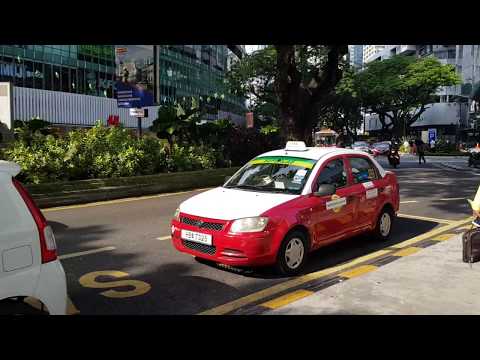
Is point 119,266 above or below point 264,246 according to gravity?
below

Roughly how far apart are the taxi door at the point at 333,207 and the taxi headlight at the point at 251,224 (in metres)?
0.85

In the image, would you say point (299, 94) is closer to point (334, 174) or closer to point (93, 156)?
point (93, 156)

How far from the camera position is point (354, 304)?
15.9 feet

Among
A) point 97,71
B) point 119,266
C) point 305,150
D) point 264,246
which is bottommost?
point 119,266

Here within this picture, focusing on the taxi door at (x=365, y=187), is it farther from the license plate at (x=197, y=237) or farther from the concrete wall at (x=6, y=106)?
the concrete wall at (x=6, y=106)

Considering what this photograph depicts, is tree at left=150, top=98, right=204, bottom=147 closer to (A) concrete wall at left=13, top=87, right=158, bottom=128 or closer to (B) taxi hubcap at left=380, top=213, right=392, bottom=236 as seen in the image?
(B) taxi hubcap at left=380, top=213, right=392, bottom=236

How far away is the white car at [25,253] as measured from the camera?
114 inches

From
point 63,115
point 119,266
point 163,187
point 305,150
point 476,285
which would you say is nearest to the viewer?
point 476,285

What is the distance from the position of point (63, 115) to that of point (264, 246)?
33150 millimetres

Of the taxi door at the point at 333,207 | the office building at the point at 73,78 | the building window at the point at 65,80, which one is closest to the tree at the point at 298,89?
the office building at the point at 73,78

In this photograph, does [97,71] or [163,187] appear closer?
[163,187]
